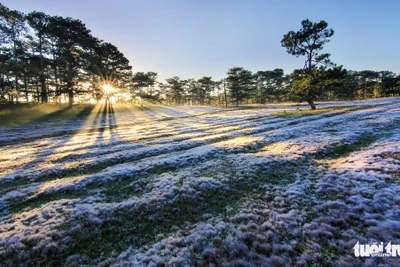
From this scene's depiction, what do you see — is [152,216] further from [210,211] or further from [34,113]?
[34,113]

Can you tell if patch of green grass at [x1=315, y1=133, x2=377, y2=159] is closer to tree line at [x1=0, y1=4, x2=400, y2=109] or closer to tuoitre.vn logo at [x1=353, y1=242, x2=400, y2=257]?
tuoitre.vn logo at [x1=353, y1=242, x2=400, y2=257]

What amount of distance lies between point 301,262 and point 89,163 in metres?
10.9

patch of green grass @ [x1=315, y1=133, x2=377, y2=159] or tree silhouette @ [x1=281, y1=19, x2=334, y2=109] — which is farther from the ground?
tree silhouette @ [x1=281, y1=19, x2=334, y2=109]

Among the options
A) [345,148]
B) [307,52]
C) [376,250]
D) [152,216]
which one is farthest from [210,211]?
[307,52]

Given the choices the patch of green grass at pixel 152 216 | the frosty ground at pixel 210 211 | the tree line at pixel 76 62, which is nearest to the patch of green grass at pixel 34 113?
the tree line at pixel 76 62

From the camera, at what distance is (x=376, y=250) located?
3287mm

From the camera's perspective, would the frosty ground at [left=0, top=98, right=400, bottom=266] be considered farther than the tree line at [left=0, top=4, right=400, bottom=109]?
No

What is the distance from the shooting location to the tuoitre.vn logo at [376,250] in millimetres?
3188

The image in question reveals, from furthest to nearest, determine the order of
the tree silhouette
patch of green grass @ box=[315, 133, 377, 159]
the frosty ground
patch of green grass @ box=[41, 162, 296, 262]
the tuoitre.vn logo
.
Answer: the tree silhouette, patch of green grass @ box=[315, 133, 377, 159], patch of green grass @ box=[41, 162, 296, 262], the frosty ground, the tuoitre.vn logo

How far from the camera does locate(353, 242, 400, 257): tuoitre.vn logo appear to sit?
125 inches

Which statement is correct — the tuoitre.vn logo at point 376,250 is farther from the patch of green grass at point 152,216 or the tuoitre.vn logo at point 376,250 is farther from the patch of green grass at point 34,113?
the patch of green grass at point 34,113

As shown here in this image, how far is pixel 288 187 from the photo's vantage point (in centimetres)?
603

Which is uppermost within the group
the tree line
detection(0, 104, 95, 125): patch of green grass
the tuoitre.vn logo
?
the tree line

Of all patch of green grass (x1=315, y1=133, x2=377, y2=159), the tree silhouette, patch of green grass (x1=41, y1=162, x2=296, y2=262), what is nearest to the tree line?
the tree silhouette
